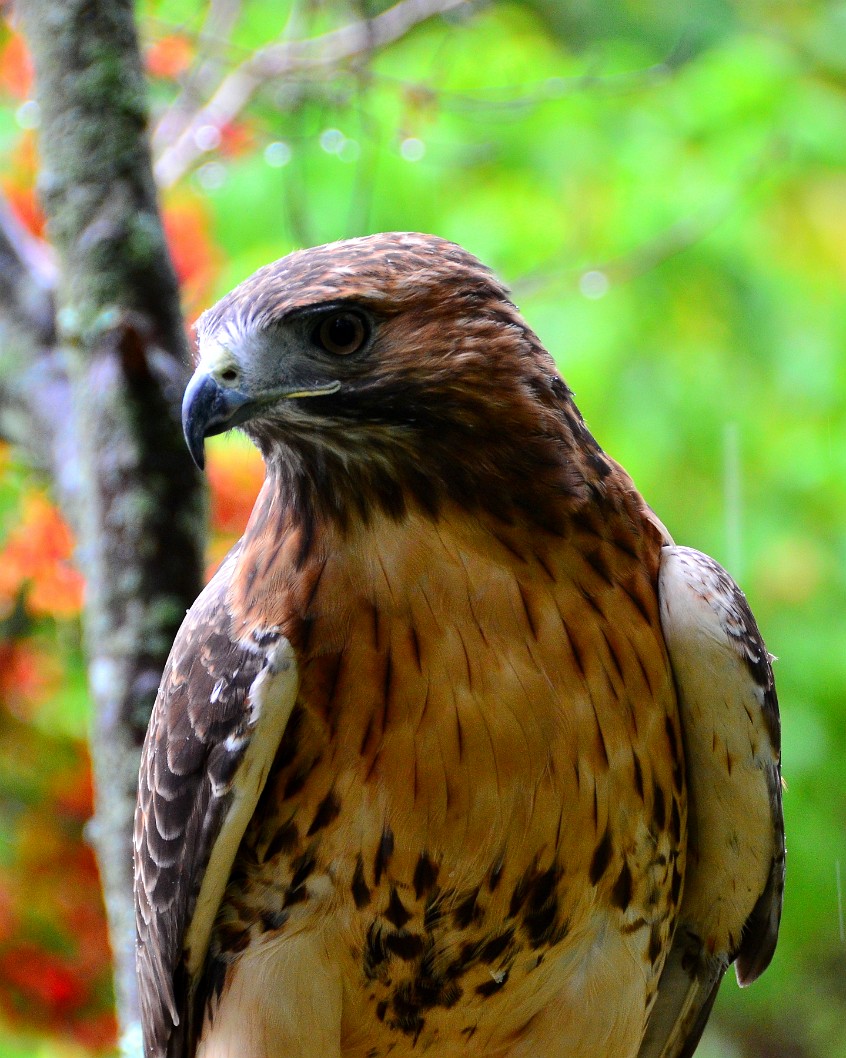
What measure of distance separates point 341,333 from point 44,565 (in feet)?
5.21

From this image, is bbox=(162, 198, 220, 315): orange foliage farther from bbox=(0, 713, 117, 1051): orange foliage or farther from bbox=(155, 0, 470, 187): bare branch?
bbox=(0, 713, 117, 1051): orange foliage

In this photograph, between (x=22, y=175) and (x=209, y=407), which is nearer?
(x=209, y=407)

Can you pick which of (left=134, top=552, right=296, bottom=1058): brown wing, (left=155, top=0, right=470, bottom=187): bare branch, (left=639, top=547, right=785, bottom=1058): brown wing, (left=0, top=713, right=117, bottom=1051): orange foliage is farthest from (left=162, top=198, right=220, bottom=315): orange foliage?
(left=639, top=547, right=785, bottom=1058): brown wing

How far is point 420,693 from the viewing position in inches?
65.5

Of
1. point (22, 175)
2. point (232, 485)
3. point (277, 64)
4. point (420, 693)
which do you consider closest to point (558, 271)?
point (277, 64)

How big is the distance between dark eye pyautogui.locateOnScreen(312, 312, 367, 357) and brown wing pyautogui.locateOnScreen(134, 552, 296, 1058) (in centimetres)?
39

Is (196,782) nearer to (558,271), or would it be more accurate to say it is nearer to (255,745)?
(255,745)

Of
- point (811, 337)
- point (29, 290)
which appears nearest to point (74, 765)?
point (29, 290)

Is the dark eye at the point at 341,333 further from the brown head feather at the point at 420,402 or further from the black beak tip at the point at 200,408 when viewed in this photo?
the black beak tip at the point at 200,408

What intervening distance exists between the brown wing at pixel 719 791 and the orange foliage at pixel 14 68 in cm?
249

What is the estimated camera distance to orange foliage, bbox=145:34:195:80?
11.4 feet

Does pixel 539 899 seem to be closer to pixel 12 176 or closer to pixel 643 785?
pixel 643 785

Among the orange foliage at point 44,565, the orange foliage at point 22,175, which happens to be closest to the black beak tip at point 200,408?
the orange foliage at point 44,565

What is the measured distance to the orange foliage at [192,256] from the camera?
120 inches
